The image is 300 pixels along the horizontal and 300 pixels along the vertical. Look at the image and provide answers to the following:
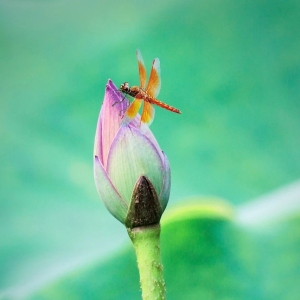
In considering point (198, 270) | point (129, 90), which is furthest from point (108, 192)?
point (198, 270)

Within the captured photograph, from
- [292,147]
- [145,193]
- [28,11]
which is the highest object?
[28,11]

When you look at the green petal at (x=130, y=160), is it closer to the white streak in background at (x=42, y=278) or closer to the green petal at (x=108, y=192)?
the green petal at (x=108, y=192)

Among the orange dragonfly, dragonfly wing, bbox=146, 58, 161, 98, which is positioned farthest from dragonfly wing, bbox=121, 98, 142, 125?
dragonfly wing, bbox=146, 58, 161, 98

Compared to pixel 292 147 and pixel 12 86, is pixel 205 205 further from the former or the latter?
pixel 12 86

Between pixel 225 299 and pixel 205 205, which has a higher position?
pixel 205 205

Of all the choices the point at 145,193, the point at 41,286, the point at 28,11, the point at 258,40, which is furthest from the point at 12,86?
the point at 145,193

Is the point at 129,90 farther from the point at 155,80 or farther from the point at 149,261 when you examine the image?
the point at 149,261

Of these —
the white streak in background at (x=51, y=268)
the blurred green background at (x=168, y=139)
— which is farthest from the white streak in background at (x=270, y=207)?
the white streak in background at (x=51, y=268)

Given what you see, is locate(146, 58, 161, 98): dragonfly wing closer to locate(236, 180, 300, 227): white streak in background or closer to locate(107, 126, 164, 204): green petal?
locate(107, 126, 164, 204): green petal
